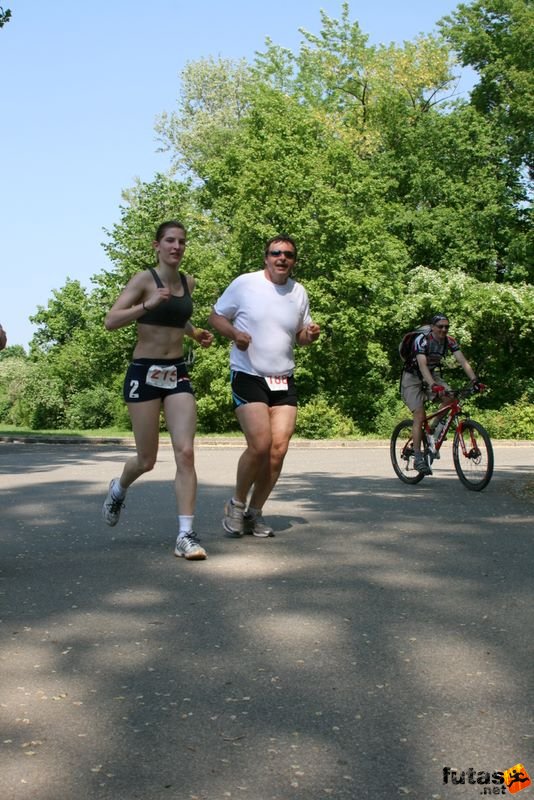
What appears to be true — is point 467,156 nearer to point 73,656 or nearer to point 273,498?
point 273,498

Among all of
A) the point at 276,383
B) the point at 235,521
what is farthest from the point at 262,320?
the point at 235,521

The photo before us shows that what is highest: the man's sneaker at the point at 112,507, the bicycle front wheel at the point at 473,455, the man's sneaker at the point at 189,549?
the bicycle front wheel at the point at 473,455

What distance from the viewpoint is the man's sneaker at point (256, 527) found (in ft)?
28.1

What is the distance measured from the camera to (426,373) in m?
13.1

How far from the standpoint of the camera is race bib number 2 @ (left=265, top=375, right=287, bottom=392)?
8.28 m

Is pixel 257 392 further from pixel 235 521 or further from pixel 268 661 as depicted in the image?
pixel 268 661

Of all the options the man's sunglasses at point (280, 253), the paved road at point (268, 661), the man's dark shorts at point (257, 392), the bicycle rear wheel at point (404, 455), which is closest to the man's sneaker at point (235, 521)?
the paved road at point (268, 661)

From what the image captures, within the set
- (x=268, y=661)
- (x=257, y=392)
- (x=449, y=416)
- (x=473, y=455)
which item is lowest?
(x=268, y=661)

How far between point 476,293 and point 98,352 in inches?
780

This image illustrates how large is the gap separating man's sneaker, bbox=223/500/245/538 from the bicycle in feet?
15.1

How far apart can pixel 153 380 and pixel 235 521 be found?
1.39 m

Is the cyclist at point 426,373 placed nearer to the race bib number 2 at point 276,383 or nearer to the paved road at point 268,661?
the paved road at point 268,661

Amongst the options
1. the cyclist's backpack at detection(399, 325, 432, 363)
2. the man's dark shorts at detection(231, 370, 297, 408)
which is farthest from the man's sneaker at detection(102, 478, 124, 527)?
the cyclist's backpack at detection(399, 325, 432, 363)

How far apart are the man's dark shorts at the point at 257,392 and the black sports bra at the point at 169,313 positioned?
68 cm
